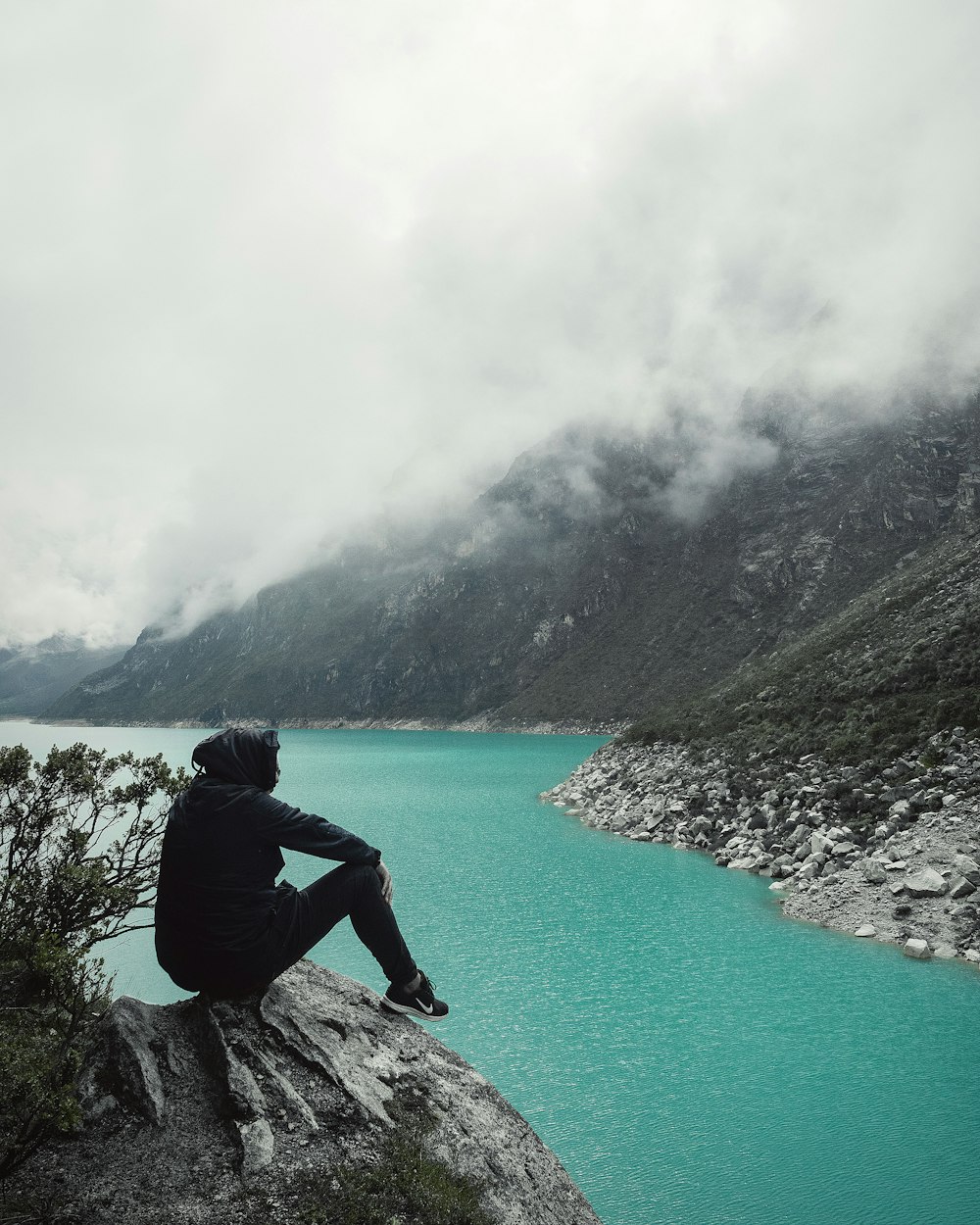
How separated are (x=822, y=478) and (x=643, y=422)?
179ft

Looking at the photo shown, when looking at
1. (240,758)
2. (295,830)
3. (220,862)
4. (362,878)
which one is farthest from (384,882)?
(240,758)

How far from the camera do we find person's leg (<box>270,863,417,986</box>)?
5301 millimetres

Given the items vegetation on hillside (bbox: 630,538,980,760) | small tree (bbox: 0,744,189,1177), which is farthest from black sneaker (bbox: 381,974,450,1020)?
vegetation on hillside (bbox: 630,538,980,760)

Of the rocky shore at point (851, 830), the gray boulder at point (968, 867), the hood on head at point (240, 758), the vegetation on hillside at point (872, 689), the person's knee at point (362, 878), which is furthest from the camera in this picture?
the vegetation on hillside at point (872, 689)

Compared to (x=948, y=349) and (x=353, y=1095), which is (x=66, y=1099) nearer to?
(x=353, y=1095)

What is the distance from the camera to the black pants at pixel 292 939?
16.7 ft

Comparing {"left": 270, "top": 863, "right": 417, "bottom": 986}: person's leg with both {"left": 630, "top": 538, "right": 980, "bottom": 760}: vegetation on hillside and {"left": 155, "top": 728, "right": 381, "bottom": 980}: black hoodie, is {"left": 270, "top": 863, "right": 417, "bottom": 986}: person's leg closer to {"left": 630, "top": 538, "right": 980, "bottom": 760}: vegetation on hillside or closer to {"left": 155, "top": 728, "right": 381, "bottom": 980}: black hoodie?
{"left": 155, "top": 728, "right": 381, "bottom": 980}: black hoodie

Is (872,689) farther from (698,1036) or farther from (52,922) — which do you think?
(52,922)

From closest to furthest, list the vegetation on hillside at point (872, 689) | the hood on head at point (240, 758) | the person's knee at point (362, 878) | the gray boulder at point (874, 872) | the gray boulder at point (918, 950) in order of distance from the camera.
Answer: the hood on head at point (240, 758) < the person's knee at point (362, 878) < the gray boulder at point (918, 950) < the gray boulder at point (874, 872) < the vegetation on hillside at point (872, 689)

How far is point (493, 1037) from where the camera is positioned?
12.6 meters

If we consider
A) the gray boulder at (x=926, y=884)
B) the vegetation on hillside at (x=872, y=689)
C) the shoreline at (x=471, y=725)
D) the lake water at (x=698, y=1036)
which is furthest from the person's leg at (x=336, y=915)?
the shoreline at (x=471, y=725)

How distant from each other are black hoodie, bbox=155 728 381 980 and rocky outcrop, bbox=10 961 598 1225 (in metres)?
0.57

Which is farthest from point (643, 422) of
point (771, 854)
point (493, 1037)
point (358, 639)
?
point (493, 1037)

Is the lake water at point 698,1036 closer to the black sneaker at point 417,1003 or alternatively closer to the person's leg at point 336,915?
the black sneaker at point 417,1003
